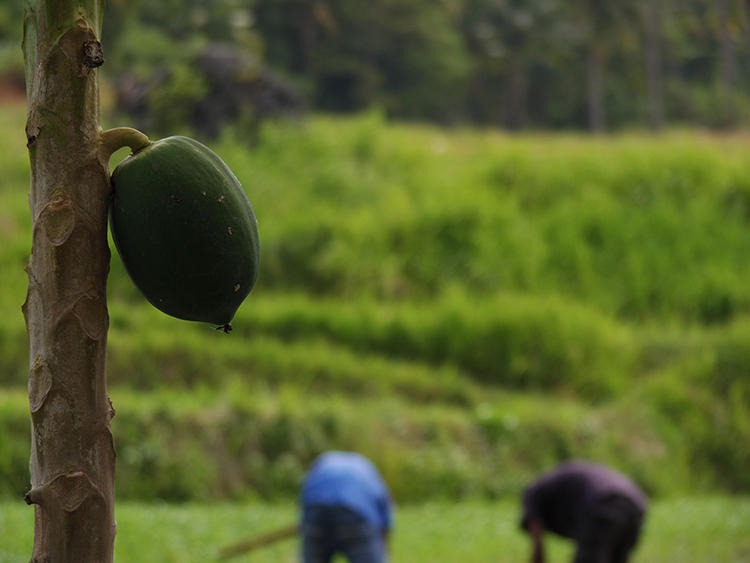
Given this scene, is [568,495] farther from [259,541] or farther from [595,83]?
[595,83]

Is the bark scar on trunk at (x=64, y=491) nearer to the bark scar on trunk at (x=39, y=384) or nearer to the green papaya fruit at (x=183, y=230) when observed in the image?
the bark scar on trunk at (x=39, y=384)

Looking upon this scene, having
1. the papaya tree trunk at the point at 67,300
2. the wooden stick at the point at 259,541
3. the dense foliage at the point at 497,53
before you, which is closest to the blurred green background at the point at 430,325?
the wooden stick at the point at 259,541

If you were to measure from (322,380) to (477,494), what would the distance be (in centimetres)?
211

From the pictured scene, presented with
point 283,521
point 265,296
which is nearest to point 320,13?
point 265,296

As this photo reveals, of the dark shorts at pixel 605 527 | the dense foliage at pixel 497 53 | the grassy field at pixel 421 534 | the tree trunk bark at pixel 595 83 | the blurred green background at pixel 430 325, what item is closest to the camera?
the dark shorts at pixel 605 527

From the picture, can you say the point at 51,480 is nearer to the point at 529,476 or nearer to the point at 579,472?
the point at 579,472

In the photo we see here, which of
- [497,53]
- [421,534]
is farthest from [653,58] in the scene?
[421,534]

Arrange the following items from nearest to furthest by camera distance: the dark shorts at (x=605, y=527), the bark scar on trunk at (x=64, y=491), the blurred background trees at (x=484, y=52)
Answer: the bark scar on trunk at (x=64, y=491), the dark shorts at (x=605, y=527), the blurred background trees at (x=484, y=52)

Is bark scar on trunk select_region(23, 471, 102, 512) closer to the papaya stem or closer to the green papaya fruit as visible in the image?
the green papaya fruit

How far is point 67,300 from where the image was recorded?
3.99 feet

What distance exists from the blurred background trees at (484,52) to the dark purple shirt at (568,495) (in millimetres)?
16413

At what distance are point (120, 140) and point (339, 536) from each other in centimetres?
340

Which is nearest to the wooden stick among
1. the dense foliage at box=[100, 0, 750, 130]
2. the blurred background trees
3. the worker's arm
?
the worker's arm

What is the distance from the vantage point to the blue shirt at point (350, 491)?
4383 mm
